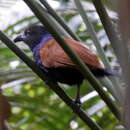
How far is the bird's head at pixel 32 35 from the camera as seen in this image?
276cm

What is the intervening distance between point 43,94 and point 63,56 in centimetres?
197

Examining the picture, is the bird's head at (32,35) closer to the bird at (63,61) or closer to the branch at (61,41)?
the bird at (63,61)

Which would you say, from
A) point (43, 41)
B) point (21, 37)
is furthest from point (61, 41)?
point (21, 37)

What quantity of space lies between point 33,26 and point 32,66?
173 centimetres

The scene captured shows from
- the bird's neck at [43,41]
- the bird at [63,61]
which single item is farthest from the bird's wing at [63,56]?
the bird's neck at [43,41]

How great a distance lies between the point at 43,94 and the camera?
371 cm

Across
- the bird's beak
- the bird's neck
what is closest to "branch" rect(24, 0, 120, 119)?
the bird's neck

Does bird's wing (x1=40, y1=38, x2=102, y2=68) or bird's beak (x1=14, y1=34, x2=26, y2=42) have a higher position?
bird's wing (x1=40, y1=38, x2=102, y2=68)

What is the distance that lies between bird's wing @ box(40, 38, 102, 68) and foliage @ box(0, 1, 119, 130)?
0.59 metres

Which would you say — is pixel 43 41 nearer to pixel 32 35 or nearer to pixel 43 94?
pixel 32 35

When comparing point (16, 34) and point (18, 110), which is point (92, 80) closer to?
point (16, 34)

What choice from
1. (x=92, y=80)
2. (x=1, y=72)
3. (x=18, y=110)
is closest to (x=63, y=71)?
(x=1, y=72)

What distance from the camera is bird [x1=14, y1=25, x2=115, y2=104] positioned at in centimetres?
172

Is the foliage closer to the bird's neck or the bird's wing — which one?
the bird's neck
